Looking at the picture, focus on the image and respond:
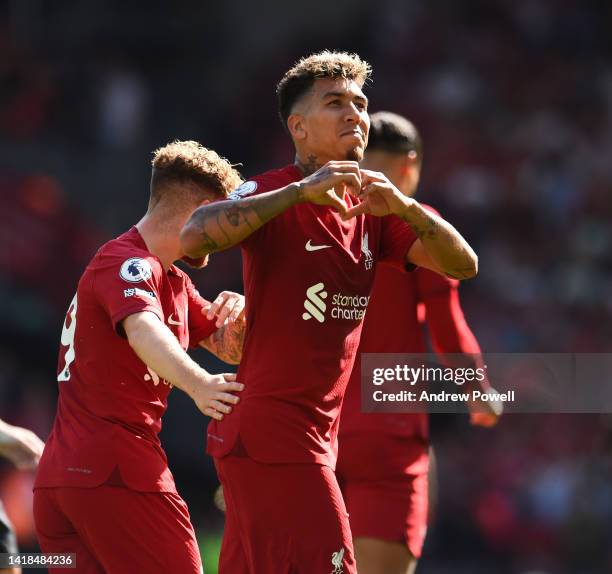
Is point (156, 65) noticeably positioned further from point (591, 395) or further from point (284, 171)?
point (284, 171)

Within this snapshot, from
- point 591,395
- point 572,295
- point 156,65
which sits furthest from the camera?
point 156,65

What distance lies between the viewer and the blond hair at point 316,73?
4527mm

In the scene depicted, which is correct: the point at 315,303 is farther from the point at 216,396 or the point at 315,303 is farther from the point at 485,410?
the point at 485,410

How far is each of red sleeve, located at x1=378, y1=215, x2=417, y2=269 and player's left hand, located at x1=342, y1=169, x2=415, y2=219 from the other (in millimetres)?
423

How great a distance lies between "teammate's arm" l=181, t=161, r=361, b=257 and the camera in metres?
3.97

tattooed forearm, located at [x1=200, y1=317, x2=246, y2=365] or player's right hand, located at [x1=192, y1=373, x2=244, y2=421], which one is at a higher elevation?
tattooed forearm, located at [x1=200, y1=317, x2=246, y2=365]

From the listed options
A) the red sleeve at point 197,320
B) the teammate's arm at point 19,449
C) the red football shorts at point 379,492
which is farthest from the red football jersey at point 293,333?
the red football shorts at point 379,492

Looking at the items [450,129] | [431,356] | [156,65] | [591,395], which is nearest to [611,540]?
[591,395]

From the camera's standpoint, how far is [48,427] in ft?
36.9

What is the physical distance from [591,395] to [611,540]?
11.3ft

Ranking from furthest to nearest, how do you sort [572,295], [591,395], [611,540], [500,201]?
[500,201] < [572,295] < [611,540] < [591,395]

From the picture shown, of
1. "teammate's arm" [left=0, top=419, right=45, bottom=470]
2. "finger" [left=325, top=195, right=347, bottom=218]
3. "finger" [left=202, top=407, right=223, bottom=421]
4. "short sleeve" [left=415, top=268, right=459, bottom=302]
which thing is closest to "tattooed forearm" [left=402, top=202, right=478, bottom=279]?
"finger" [left=325, top=195, right=347, bottom=218]

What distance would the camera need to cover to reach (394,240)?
4605mm

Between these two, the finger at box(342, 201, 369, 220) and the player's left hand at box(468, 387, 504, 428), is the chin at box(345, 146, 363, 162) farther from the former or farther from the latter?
the player's left hand at box(468, 387, 504, 428)
